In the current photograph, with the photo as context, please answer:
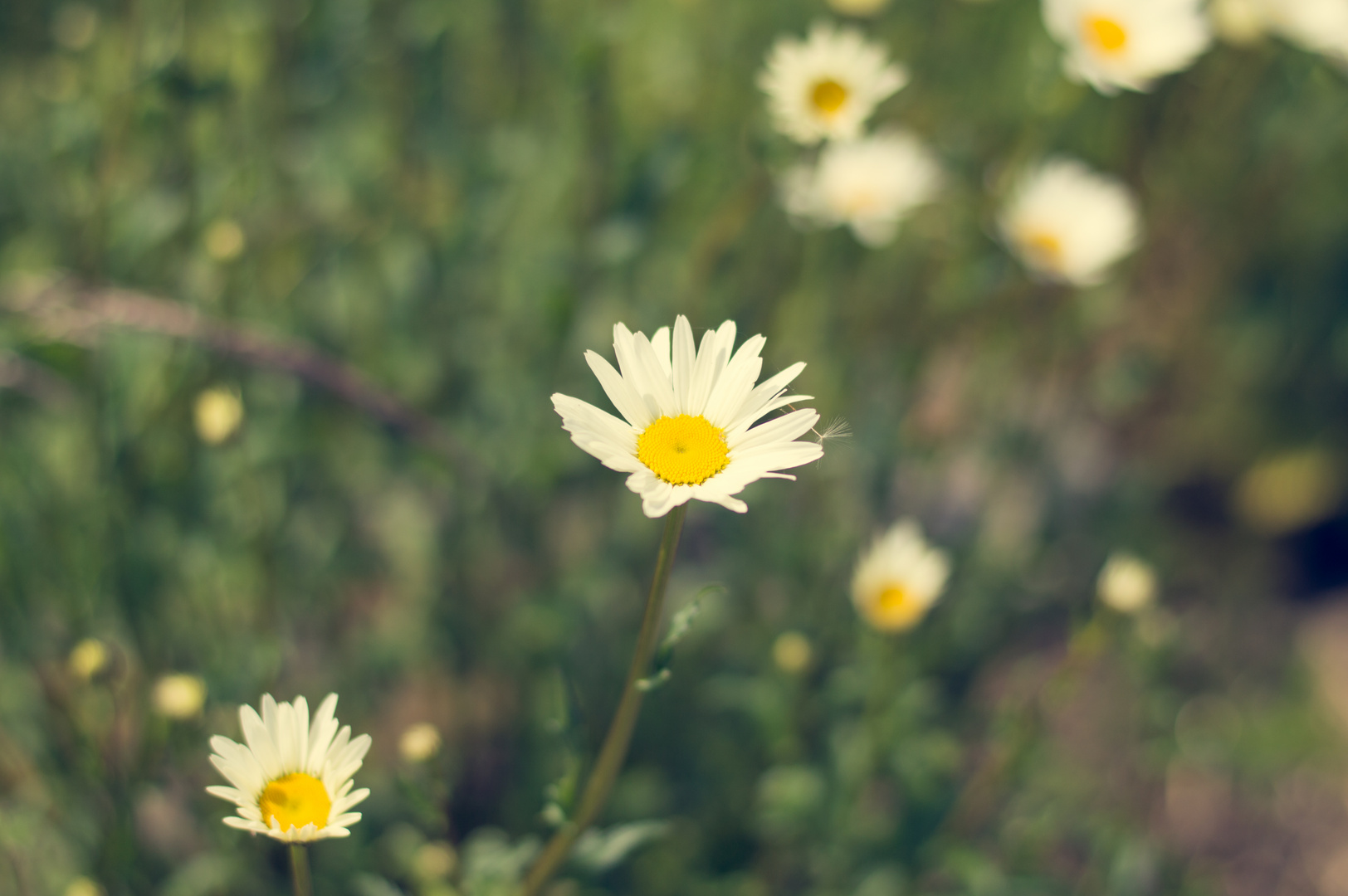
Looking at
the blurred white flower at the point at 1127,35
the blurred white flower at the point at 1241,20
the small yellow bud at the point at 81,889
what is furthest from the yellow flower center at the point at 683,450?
the blurred white flower at the point at 1241,20

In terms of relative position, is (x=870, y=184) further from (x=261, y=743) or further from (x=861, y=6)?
(x=261, y=743)

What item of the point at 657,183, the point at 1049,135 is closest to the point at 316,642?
the point at 657,183

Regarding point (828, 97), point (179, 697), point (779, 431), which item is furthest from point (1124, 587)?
point (179, 697)

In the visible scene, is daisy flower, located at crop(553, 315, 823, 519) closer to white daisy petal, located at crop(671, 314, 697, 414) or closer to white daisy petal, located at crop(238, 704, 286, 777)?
white daisy petal, located at crop(671, 314, 697, 414)

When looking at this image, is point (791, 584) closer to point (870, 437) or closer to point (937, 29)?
point (870, 437)

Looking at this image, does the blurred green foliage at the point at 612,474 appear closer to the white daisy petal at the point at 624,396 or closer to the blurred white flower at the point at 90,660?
the blurred white flower at the point at 90,660

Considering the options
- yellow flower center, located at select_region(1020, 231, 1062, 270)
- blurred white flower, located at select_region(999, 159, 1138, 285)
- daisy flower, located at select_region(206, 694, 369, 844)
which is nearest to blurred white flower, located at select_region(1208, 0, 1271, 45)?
blurred white flower, located at select_region(999, 159, 1138, 285)

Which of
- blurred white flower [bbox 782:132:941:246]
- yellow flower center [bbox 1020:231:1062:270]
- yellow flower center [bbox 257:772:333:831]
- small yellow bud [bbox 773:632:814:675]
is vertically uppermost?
blurred white flower [bbox 782:132:941:246]
